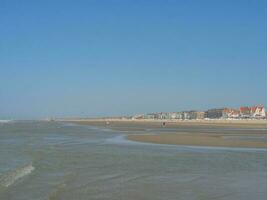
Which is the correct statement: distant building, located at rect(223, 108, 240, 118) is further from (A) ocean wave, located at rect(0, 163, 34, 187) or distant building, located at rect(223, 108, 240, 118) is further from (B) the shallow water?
(A) ocean wave, located at rect(0, 163, 34, 187)

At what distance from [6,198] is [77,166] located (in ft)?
23.0

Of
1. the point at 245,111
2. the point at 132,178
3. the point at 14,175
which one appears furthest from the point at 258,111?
the point at 14,175

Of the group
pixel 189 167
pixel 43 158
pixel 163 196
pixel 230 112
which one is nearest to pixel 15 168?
pixel 43 158

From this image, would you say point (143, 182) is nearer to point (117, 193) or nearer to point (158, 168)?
point (117, 193)

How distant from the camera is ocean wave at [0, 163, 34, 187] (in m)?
14.2

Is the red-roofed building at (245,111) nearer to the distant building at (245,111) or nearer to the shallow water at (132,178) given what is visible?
the distant building at (245,111)

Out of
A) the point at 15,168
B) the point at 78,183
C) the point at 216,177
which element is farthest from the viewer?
the point at 15,168

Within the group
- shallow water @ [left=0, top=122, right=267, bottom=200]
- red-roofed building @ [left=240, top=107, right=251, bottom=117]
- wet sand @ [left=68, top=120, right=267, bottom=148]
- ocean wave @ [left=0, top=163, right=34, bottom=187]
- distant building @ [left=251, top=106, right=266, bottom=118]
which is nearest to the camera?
shallow water @ [left=0, top=122, right=267, bottom=200]

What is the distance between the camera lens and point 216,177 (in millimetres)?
15336

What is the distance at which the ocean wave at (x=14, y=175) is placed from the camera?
1416 centimetres

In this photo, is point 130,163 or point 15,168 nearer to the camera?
point 15,168

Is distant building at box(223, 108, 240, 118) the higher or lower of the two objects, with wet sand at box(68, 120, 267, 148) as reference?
higher

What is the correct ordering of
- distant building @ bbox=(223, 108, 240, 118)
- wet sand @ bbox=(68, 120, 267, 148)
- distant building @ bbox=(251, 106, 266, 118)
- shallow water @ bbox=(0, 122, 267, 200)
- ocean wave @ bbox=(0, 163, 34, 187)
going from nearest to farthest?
shallow water @ bbox=(0, 122, 267, 200) < ocean wave @ bbox=(0, 163, 34, 187) < wet sand @ bbox=(68, 120, 267, 148) < distant building @ bbox=(251, 106, 266, 118) < distant building @ bbox=(223, 108, 240, 118)

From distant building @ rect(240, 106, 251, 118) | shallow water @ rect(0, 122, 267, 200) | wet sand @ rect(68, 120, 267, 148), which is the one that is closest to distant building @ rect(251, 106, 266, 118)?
distant building @ rect(240, 106, 251, 118)
